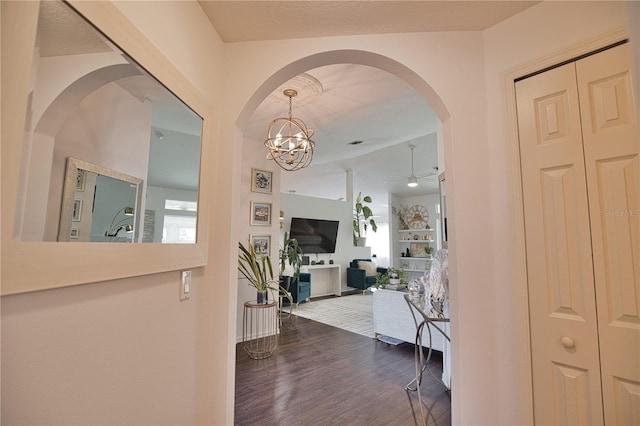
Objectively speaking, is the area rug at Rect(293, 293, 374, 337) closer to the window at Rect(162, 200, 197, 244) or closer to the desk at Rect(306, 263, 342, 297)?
the desk at Rect(306, 263, 342, 297)

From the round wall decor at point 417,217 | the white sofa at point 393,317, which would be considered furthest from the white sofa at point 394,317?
the round wall decor at point 417,217

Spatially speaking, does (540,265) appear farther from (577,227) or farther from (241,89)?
(241,89)

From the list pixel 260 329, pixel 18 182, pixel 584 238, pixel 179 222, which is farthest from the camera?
pixel 260 329

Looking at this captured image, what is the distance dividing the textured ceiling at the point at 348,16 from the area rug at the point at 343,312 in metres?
3.70

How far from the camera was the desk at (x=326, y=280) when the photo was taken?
7.23 metres

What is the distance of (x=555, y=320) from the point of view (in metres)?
1.32

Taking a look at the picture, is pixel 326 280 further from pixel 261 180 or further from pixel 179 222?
pixel 179 222

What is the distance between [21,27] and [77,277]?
0.64m

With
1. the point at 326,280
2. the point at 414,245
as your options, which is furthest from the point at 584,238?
the point at 414,245

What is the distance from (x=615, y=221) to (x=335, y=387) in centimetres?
233

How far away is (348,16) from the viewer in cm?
155

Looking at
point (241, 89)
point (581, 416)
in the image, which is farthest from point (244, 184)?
point (581, 416)

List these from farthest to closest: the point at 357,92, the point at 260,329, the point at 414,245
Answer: the point at 414,245, the point at 260,329, the point at 357,92

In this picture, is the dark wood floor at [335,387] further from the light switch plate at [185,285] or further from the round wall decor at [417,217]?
the round wall decor at [417,217]
